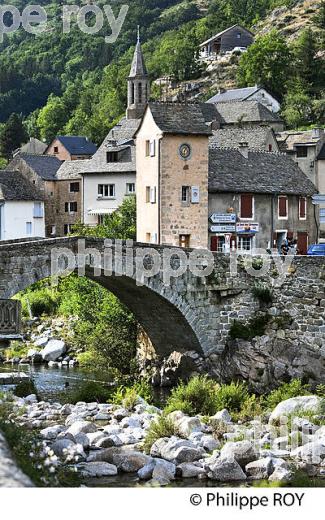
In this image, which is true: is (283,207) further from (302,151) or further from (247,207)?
(302,151)

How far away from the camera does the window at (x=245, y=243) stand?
5325 cm

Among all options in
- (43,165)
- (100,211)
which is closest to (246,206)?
(100,211)

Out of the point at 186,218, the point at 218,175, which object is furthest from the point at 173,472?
the point at 218,175

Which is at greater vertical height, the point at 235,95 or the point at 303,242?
the point at 235,95

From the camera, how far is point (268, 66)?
108m

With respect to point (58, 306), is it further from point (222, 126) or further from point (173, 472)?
point (222, 126)

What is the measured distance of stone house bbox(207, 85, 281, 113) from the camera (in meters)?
100

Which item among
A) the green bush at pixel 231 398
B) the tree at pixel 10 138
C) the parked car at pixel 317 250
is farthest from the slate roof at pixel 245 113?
the green bush at pixel 231 398

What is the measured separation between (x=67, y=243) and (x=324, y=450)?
10.5 m

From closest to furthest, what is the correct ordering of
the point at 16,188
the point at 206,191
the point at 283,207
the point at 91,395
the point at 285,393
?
the point at 285,393
the point at 91,395
the point at 206,191
the point at 283,207
the point at 16,188

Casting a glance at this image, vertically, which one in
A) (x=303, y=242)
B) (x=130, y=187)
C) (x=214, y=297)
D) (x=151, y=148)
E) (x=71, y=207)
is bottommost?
(x=214, y=297)

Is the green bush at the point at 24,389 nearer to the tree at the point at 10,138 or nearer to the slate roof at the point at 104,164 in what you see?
the slate roof at the point at 104,164

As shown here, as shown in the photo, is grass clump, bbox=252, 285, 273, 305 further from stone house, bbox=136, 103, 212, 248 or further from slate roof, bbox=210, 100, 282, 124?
slate roof, bbox=210, 100, 282, 124

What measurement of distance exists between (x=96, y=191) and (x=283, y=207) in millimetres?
15457
